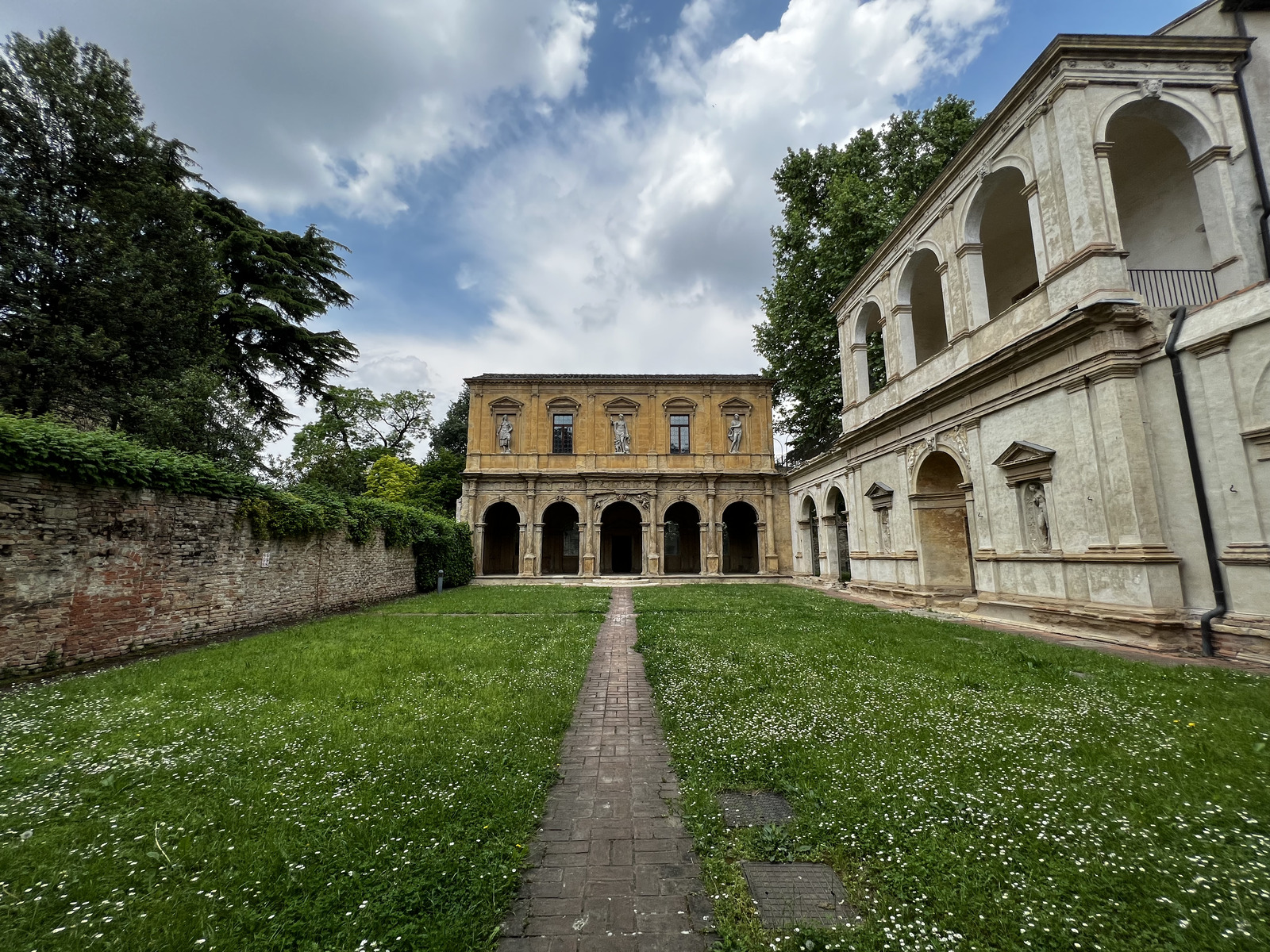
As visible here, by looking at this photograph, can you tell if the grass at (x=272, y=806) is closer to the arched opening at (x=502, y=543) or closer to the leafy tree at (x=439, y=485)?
the arched opening at (x=502, y=543)

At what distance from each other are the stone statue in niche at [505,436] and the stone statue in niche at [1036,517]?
74.0 ft

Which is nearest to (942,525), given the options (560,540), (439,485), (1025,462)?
(1025,462)

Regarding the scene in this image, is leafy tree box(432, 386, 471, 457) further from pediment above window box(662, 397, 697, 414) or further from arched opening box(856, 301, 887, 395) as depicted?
arched opening box(856, 301, 887, 395)

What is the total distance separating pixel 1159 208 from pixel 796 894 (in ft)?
52.2

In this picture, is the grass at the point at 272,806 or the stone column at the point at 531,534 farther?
the stone column at the point at 531,534

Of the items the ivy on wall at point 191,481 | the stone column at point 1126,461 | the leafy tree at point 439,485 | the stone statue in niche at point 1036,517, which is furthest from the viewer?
the leafy tree at point 439,485

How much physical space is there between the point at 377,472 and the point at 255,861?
94.5 feet

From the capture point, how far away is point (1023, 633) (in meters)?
8.98

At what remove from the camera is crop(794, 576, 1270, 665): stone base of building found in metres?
6.98

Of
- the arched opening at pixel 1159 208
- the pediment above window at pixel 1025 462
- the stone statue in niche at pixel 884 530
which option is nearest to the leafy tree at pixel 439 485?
the stone statue in niche at pixel 884 530

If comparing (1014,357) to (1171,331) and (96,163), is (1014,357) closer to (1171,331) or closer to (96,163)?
(1171,331)

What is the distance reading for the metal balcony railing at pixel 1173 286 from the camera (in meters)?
9.76

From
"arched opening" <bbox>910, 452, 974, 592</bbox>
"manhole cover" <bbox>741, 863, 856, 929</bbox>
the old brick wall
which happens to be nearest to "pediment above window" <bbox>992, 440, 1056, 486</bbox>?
"arched opening" <bbox>910, 452, 974, 592</bbox>

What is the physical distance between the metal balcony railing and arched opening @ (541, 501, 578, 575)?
25.4 meters
